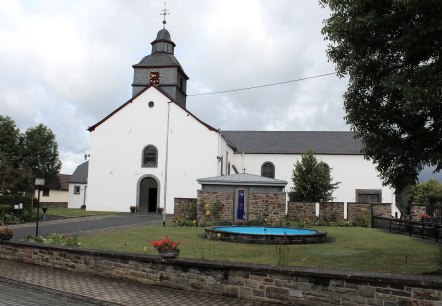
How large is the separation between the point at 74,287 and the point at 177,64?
116 feet

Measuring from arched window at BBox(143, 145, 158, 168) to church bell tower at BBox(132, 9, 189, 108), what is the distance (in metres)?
5.21

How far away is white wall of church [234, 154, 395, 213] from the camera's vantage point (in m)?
43.3

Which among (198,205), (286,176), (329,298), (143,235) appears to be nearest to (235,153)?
(286,176)

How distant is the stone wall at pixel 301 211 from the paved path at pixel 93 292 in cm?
1892

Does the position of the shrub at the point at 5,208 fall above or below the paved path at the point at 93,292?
above

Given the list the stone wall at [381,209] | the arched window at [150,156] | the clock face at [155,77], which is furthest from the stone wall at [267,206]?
the clock face at [155,77]

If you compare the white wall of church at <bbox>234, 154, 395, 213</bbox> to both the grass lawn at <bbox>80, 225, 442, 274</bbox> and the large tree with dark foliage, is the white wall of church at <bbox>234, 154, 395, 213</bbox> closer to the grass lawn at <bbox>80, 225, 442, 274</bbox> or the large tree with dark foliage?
the large tree with dark foliage

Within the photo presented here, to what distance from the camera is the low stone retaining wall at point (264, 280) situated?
6.19m

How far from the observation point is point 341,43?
9914 mm

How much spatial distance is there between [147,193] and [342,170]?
20.2m

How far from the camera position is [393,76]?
8.49m

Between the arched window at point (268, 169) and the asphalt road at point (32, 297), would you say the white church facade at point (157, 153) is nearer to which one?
the arched window at point (268, 169)

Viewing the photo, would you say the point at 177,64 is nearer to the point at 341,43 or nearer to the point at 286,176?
the point at 286,176

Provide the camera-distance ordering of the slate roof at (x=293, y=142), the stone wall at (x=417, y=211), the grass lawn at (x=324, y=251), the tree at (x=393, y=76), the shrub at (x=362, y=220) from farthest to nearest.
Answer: the slate roof at (x=293, y=142) → the shrub at (x=362, y=220) → the stone wall at (x=417, y=211) → the grass lawn at (x=324, y=251) → the tree at (x=393, y=76)
